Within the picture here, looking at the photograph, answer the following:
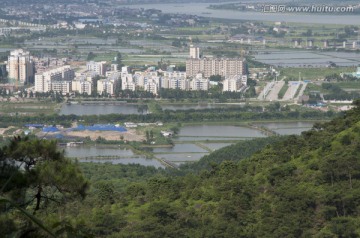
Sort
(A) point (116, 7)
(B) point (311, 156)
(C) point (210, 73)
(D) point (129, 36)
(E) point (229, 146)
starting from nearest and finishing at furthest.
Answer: (B) point (311, 156) → (E) point (229, 146) → (C) point (210, 73) → (D) point (129, 36) → (A) point (116, 7)

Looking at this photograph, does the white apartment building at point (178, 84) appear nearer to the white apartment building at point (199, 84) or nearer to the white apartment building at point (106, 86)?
the white apartment building at point (199, 84)

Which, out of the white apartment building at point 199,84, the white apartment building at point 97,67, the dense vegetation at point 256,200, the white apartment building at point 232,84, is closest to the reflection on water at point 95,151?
the dense vegetation at point 256,200

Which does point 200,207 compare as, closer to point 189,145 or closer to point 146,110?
point 189,145

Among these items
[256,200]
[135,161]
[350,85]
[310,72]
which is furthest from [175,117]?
[256,200]

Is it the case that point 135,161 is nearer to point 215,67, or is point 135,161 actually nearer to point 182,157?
point 182,157

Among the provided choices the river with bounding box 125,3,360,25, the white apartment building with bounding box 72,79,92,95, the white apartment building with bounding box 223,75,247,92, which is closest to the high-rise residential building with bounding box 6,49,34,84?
the white apartment building with bounding box 72,79,92,95

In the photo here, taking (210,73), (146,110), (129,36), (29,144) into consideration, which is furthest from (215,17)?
(29,144)
